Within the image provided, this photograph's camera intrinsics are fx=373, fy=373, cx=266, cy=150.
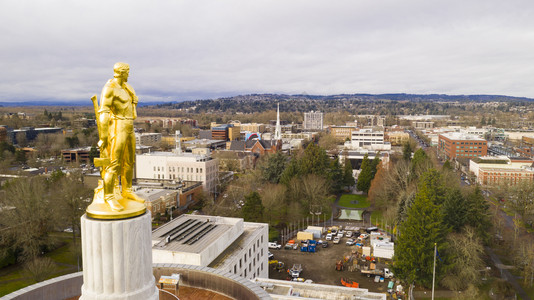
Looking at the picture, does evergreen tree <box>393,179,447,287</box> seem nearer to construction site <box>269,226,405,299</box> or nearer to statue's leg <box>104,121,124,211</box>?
construction site <box>269,226,405,299</box>

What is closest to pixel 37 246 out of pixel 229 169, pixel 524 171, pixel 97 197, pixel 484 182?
pixel 97 197

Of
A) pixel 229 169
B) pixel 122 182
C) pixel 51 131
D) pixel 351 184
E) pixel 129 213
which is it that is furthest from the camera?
pixel 51 131

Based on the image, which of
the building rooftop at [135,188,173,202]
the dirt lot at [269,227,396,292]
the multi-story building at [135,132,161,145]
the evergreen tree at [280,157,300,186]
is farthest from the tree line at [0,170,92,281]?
the multi-story building at [135,132,161,145]

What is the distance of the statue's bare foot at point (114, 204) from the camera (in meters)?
9.20

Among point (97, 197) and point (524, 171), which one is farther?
point (524, 171)

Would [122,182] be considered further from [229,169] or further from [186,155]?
[229,169]

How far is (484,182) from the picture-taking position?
245 feet

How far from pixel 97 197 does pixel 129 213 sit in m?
1.00

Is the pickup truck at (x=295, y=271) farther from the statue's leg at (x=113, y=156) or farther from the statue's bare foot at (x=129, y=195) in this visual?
the statue's leg at (x=113, y=156)

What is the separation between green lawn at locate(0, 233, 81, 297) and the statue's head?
31479 millimetres

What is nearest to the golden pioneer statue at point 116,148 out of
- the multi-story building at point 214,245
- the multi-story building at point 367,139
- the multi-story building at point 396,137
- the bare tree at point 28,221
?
the multi-story building at point 214,245

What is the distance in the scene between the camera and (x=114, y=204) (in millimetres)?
9273

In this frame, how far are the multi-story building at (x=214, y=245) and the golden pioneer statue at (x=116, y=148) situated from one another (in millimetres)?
16391

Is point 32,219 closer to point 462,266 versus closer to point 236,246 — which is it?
point 236,246
